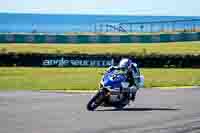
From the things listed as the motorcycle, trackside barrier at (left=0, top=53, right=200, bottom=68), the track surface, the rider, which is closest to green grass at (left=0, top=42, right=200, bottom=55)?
trackside barrier at (left=0, top=53, right=200, bottom=68)

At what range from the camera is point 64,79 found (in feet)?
103

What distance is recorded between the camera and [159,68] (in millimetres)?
40562

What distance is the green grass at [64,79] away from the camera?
26984 millimetres

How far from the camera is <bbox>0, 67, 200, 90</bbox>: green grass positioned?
2698 centimetres

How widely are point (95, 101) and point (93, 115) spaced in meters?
1.34

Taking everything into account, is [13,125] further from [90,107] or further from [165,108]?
[165,108]

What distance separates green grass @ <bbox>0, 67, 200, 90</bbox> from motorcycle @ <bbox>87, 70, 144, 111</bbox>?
8.26m

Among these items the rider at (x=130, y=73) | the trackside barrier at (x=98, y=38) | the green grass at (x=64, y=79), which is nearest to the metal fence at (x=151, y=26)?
the trackside barrier at (x=98, y=38)

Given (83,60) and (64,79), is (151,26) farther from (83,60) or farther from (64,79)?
(64,79)

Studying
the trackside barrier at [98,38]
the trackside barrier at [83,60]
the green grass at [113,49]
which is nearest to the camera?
the trackside barrier at [83,60]

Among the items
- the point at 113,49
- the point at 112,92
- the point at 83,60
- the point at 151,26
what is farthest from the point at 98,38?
the point at 112,92

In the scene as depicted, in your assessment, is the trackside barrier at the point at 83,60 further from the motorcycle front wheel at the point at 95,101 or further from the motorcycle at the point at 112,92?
the motorcycle front wheel at the point at 95,101

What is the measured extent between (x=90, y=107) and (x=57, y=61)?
2481cm

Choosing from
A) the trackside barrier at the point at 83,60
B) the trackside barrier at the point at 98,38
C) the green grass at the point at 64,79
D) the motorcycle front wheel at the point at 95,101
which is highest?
the trackside barrier at the point at 98,38
